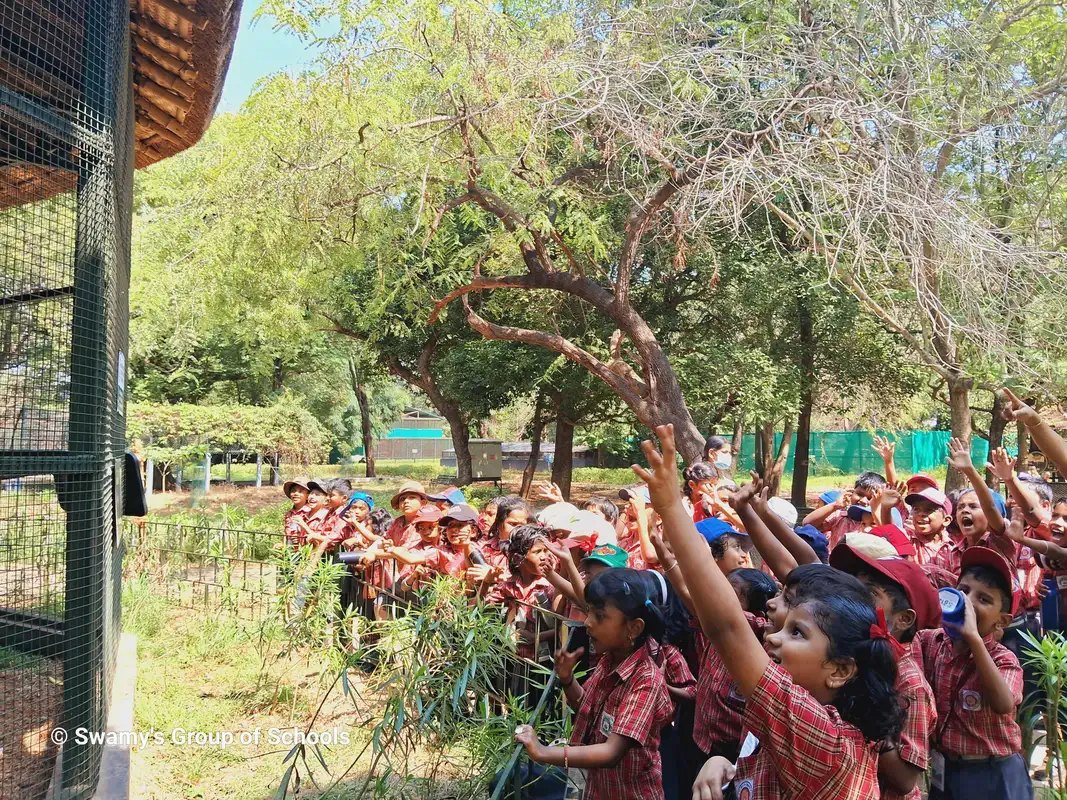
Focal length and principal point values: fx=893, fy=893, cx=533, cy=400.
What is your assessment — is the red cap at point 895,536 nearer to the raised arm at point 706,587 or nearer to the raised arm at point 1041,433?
the raised arm at point 1041,433

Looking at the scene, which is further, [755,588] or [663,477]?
[755,588]

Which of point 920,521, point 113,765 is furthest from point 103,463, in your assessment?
point 920,521

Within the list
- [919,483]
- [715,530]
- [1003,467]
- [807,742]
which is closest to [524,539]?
[715,530]

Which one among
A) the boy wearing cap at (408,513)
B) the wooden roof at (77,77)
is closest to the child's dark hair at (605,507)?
the boy wearing cap at (408,513)

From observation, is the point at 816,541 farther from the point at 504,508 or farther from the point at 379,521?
the point at 379,521

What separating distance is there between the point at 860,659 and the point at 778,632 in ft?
0.59

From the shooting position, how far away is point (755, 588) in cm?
309

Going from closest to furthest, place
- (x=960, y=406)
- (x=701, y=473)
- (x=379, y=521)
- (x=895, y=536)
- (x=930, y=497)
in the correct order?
(x=895, y=536)
(x=930, y=497)
(x=701, y=473)
(x=379, y=521)
(x=960, y=406)

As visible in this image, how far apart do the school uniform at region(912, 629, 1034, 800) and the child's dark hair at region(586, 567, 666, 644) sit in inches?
37.5

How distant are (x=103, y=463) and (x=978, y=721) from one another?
11.2 feet

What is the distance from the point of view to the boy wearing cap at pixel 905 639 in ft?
7.66

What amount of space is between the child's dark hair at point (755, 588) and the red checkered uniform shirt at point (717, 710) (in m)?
0.24

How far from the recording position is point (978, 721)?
2928 millimetres

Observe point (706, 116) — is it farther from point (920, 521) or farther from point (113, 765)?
point (113, 765)
